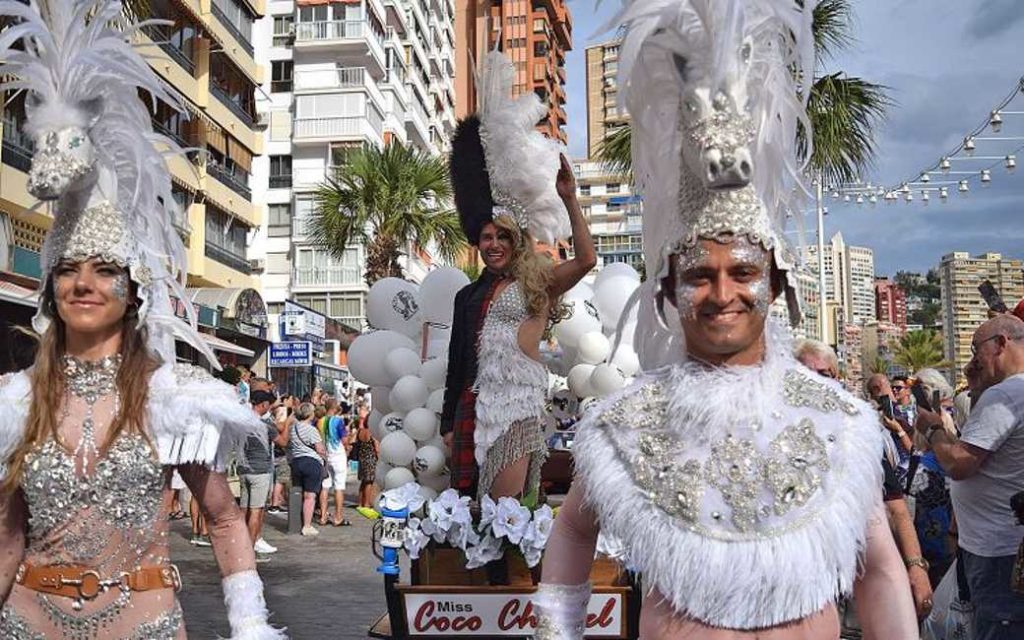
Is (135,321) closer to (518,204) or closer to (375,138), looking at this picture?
(518,204)

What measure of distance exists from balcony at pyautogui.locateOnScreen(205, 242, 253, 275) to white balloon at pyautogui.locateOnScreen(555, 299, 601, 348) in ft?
82.5

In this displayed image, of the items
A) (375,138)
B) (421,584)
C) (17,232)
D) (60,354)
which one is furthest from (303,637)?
(375,138)

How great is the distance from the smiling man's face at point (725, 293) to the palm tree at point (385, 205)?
19815mm

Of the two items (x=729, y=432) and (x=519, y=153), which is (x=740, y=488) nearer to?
(x=729, y=432)

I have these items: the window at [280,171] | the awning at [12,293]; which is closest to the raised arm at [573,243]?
the awning at [12,293]

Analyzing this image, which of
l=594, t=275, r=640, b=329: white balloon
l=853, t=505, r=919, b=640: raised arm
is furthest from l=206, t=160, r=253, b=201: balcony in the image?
l=853, t=505, r=919, b=640: raised arm

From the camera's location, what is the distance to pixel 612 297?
8.71m

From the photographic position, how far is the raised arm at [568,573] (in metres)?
2.28

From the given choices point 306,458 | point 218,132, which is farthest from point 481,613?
point 218,132

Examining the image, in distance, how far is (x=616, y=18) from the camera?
241 cm

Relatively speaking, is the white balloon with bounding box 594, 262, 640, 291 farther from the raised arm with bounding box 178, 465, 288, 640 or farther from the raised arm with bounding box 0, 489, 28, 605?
the raised arm with bounding box 0, 489, 28, 605

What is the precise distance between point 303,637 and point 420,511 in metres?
2.82

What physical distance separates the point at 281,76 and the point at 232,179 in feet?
45.4

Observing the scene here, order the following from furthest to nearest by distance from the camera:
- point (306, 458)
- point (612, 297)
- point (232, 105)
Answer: point (232, 105)
point (306, 458)
point (612, 297)
